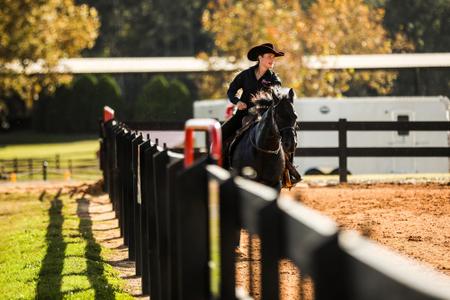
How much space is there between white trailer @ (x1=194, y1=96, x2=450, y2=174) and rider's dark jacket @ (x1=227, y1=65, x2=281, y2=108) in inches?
732

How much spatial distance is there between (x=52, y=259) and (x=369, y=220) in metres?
5.13

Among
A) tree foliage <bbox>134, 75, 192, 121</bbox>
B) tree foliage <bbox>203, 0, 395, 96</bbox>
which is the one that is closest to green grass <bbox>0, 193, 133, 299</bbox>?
tree foliage <bbox>203, 0, 395, 96</bbox>

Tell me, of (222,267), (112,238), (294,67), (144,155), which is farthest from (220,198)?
(294,67)

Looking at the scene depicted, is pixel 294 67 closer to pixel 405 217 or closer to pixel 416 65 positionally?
pixel 416 65

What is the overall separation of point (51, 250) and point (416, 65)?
38729mm

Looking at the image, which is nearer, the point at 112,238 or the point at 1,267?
the point at 1,267

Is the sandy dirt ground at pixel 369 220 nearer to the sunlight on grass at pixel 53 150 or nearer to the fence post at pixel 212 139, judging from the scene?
the fence post at pixel 212 139

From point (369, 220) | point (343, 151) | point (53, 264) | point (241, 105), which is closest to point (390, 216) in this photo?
point (369, 220)

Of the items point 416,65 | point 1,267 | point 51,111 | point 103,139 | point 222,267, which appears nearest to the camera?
point 222,267

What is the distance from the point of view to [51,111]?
7775cm

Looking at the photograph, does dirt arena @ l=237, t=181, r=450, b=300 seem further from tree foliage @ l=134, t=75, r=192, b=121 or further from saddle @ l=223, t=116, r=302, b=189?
tree foliage @ l=134, t=75, r=192, b=121

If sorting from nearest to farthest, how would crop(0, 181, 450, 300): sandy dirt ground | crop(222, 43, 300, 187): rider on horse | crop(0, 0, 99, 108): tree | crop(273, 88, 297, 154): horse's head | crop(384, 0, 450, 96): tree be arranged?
crop(0, 181, 450, 300): sandy dirt ground
crop(273, 88, 297, 154): horse's head
crop(222, 43, 300, 187): rider on horse
crop(0, 0, 99, 108): tree
crop(384, 0, 450, 96): tree

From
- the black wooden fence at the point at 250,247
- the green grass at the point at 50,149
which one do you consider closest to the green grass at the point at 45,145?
the green grass at the point at 50,149

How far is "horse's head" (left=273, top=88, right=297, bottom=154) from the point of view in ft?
38.8
